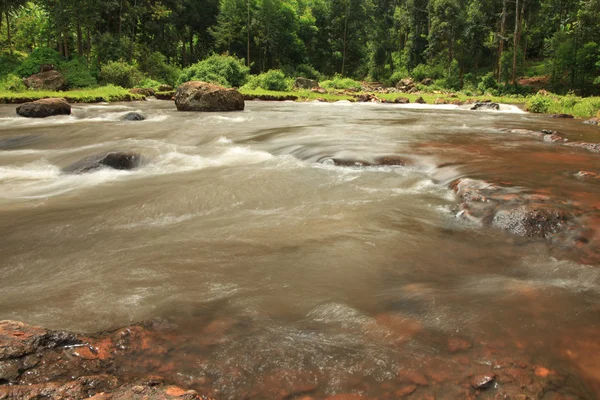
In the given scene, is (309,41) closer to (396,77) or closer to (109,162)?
(396,77)

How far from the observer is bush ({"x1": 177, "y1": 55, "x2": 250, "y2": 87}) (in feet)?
103

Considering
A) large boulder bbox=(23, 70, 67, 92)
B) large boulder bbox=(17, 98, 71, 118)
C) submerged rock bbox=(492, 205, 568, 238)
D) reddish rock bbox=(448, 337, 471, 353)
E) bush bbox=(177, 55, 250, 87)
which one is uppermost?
bush bbox=(177, 55, 250, 87)

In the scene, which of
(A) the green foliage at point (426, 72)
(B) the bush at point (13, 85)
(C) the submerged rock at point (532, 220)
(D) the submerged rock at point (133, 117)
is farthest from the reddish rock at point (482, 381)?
(A) the green foliage at point (426, 72)

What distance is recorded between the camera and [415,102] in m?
27.1

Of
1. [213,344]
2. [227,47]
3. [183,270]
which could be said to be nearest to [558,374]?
[213,344]

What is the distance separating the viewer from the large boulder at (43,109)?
14273 mm

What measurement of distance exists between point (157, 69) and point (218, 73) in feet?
25.8

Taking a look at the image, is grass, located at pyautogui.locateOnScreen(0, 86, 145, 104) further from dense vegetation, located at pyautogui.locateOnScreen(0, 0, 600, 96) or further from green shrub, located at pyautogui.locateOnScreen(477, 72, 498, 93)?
green shrub, located at pyautogui.locateOnScreen(477, 72, 498, 93)

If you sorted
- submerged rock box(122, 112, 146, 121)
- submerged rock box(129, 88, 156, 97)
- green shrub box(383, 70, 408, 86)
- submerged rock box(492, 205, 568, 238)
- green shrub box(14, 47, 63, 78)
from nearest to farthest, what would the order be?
submerged rock box(492, 205, 568, 238) → submerged rock box(122, 112, 146, 121) → submerged rock box(129, 88, 156, 97) → green shrub box(14, 47, 63, 78) → green shrub box(383, 70, 408, 86)

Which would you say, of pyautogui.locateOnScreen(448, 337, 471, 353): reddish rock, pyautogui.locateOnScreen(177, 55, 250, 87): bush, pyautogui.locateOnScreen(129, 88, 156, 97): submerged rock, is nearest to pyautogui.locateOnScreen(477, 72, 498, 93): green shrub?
pyautogui.locateOnScreen(177, 55, 250, 87): bush

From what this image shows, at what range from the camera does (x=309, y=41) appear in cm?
5338

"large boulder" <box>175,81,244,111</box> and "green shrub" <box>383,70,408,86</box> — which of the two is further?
"green shrub" <box>383,70,408,86</box>

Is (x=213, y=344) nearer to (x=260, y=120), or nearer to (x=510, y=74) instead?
(x=260, y=120)

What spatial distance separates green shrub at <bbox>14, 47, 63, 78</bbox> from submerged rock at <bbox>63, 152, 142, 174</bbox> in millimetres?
23744
